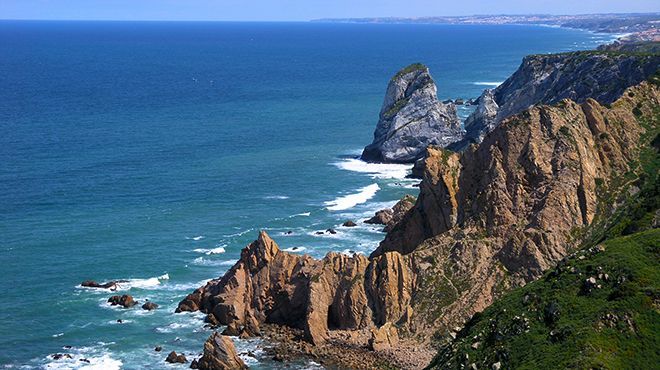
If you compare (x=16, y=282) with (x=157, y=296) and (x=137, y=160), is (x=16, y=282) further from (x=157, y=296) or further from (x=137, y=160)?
(x=137, y=160)

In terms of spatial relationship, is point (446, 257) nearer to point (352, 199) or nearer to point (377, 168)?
point (352, 199)

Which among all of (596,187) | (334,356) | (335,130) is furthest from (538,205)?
(335,130)

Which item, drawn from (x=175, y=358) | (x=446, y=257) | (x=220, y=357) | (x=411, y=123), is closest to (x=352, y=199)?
(x=411, y=123)

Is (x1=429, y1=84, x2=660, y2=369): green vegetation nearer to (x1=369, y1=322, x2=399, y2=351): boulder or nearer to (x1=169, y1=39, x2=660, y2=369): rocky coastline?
(x1=169, y1=39, x2=660, y2=369): rocky coastline

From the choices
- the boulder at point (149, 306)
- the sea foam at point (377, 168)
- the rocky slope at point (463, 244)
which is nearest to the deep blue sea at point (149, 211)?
the sea foam at point (377, 168)

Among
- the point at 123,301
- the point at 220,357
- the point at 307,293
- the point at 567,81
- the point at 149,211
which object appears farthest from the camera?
the point at 567,81

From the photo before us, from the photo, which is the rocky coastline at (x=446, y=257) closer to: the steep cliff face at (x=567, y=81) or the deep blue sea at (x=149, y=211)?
the deep blue sea at (x=149, y=211)

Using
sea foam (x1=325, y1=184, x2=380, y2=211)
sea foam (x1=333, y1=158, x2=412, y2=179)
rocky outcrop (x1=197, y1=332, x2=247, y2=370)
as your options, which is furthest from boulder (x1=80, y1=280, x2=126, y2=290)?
sea foam (x1=333, y1=158, x2=412, y2=179)
